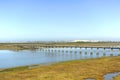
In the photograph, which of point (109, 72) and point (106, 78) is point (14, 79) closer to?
point (106, 78)

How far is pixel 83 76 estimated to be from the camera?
32.4 metres

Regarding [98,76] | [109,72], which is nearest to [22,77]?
[98,76]

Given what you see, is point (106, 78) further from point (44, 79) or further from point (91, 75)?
point (44, 79)

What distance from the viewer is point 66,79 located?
30.1 metres

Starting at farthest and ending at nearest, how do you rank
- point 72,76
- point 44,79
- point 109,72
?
point 109,72 → point 72,76 → point 44,79

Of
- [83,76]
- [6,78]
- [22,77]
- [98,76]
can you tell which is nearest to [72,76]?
[83,76]

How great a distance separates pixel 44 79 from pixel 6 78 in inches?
224

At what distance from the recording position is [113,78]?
30.7 meters

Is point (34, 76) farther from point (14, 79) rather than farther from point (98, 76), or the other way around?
point (98, 76)

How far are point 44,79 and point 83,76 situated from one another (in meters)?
6.15

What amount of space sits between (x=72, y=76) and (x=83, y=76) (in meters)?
1.70

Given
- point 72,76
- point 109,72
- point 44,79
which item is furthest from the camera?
point 109,72

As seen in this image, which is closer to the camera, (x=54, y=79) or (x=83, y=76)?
(x=54, y=79)

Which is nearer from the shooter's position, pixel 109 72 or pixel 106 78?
pixel 106 78
